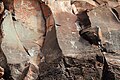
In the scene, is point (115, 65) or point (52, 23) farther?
point (52, 23)

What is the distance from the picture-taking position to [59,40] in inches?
466

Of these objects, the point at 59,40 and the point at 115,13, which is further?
the point at 115,13

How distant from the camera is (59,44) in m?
11.6

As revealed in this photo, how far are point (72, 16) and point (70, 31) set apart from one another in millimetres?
1155

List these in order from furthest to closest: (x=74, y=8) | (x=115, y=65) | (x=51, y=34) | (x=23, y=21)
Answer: (x=74, y=8)
(x=23, y=21)
(x=51, y=34)
(x=115, y=65)

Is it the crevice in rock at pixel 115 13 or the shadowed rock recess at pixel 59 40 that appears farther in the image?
Answer: the crevice in rock at pixel 115 13

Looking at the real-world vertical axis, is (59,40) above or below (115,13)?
below

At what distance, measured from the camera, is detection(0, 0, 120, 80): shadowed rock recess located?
10984 millimetres

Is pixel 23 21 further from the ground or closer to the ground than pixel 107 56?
further from the ground

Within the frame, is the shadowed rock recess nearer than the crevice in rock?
Yes

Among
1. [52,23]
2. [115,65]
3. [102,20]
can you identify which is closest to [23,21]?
[52,23]

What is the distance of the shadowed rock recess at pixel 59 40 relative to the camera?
432 inches

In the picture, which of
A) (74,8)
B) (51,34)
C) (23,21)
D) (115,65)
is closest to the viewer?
(115,65)

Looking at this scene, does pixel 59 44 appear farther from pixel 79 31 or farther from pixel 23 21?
pixel 23 21
